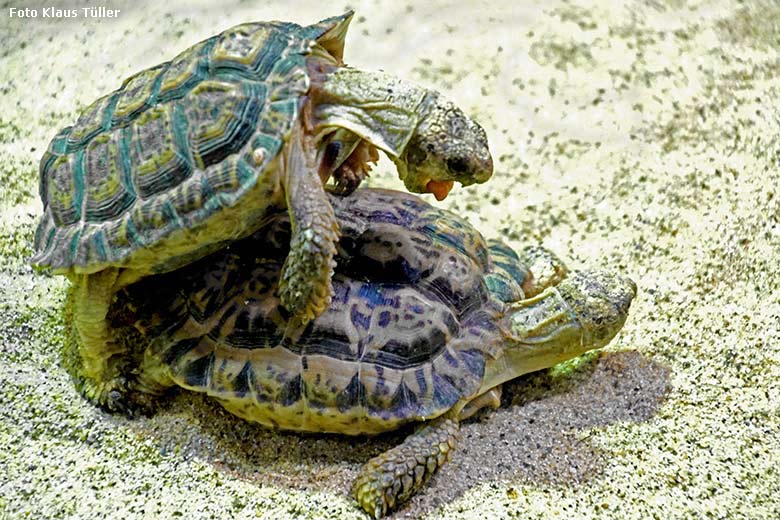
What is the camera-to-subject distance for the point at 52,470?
2.69 m

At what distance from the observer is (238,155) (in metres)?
2.51

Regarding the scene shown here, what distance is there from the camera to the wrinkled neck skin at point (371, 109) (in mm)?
2625

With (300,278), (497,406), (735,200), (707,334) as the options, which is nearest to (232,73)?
(300,278)

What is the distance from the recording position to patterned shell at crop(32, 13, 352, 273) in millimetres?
2520

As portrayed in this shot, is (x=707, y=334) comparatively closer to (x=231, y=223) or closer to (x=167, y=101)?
(x=231, y=223)

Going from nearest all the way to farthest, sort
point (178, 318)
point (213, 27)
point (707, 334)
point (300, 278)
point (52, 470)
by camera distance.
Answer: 1. point (300, 278)
2. point (52, 470)
3. point (178, 318)
4. point (707, 334)
5. point (213, 27)

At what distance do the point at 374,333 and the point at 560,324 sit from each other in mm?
815

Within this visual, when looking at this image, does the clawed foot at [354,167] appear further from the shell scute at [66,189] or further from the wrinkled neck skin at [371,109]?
the shell scute at [66,189]

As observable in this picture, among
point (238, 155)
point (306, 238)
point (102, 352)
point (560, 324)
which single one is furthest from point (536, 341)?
point (102, 352)

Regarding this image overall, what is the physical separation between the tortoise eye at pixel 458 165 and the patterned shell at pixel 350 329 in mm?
511

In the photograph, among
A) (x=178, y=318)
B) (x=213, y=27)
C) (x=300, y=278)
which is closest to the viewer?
(x=300, y=278)

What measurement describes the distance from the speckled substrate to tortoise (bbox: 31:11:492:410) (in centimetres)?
66

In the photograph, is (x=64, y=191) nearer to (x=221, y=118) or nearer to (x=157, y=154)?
(x=157, y=154)

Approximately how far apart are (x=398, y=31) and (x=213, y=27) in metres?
1.29
